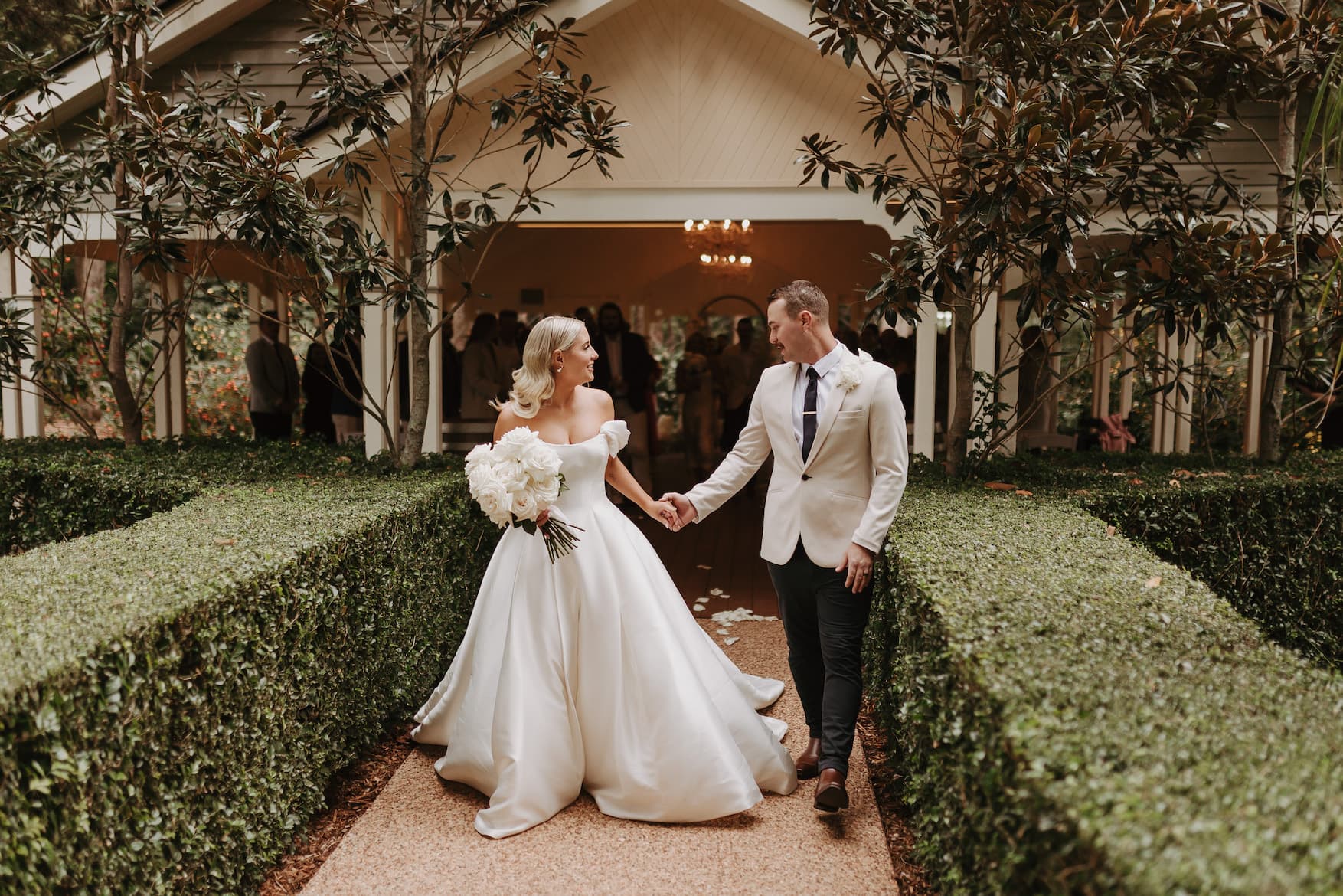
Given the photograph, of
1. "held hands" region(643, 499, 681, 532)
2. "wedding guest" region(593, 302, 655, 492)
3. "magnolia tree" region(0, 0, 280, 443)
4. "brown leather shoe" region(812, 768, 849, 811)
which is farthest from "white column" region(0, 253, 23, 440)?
"brown leather shoe" region(812, 768, 849, 811)

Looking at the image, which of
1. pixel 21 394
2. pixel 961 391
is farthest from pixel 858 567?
pixel 21 394

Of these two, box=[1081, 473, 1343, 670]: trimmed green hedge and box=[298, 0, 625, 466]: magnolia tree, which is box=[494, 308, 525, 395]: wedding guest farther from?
box=[1081, 473, 1343, 670]: trimmed green hedge

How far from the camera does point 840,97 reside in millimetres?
8000

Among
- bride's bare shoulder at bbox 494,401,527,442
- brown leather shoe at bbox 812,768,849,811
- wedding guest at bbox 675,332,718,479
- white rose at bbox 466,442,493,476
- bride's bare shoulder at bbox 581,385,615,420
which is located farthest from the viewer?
wedding guest at bbox 675,332,718,479

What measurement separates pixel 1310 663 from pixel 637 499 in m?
2.74

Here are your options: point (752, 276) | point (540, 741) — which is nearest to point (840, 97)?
point (540, 741)

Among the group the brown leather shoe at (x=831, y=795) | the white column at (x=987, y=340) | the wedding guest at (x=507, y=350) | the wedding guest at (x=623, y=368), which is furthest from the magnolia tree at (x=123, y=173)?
the white column at (x=987, y=340)

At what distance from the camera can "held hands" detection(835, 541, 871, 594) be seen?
157 inches

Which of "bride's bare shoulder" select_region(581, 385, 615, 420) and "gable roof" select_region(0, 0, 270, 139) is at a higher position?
"gable roof" select_region(0, 0, 270, 139)

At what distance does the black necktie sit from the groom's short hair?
0.23 metres

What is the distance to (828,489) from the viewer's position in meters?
4.14

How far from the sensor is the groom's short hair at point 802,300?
4176mm

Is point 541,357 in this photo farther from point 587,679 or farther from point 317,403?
point 317,403

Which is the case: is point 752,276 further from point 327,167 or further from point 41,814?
point 41,814
